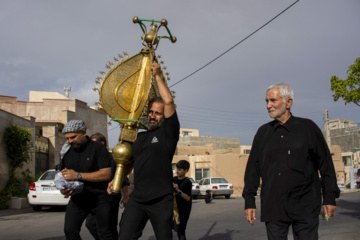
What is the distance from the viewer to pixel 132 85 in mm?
4648

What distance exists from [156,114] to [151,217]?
98 centimetres

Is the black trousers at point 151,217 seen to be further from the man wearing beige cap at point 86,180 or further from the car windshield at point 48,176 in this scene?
the car windshield at point 48,176

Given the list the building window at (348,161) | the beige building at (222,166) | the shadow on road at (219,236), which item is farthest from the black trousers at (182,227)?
the building window at (348,161)

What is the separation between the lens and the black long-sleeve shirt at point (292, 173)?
10.8 feet

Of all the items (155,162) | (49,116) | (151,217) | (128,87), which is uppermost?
(49,116)

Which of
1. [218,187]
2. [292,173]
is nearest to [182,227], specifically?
[292,173]

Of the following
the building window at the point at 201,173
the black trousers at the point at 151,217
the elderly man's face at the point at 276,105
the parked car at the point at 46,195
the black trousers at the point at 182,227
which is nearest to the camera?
the black trousers at the point at 151,217

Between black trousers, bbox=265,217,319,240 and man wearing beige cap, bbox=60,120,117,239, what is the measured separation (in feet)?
6.32

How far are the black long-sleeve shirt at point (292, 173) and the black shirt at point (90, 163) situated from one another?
177 centimetres

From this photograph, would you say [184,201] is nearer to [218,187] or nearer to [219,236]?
[219,236]

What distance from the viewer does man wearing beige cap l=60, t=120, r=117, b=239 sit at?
4.28 m

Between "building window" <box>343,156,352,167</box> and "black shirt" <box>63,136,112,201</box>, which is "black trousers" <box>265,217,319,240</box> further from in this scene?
"building window" <box>343,156,352,167</box>

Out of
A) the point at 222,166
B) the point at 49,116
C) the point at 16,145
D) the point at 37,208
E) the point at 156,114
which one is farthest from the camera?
the point at 222,166

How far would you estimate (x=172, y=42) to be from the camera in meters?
4.77
